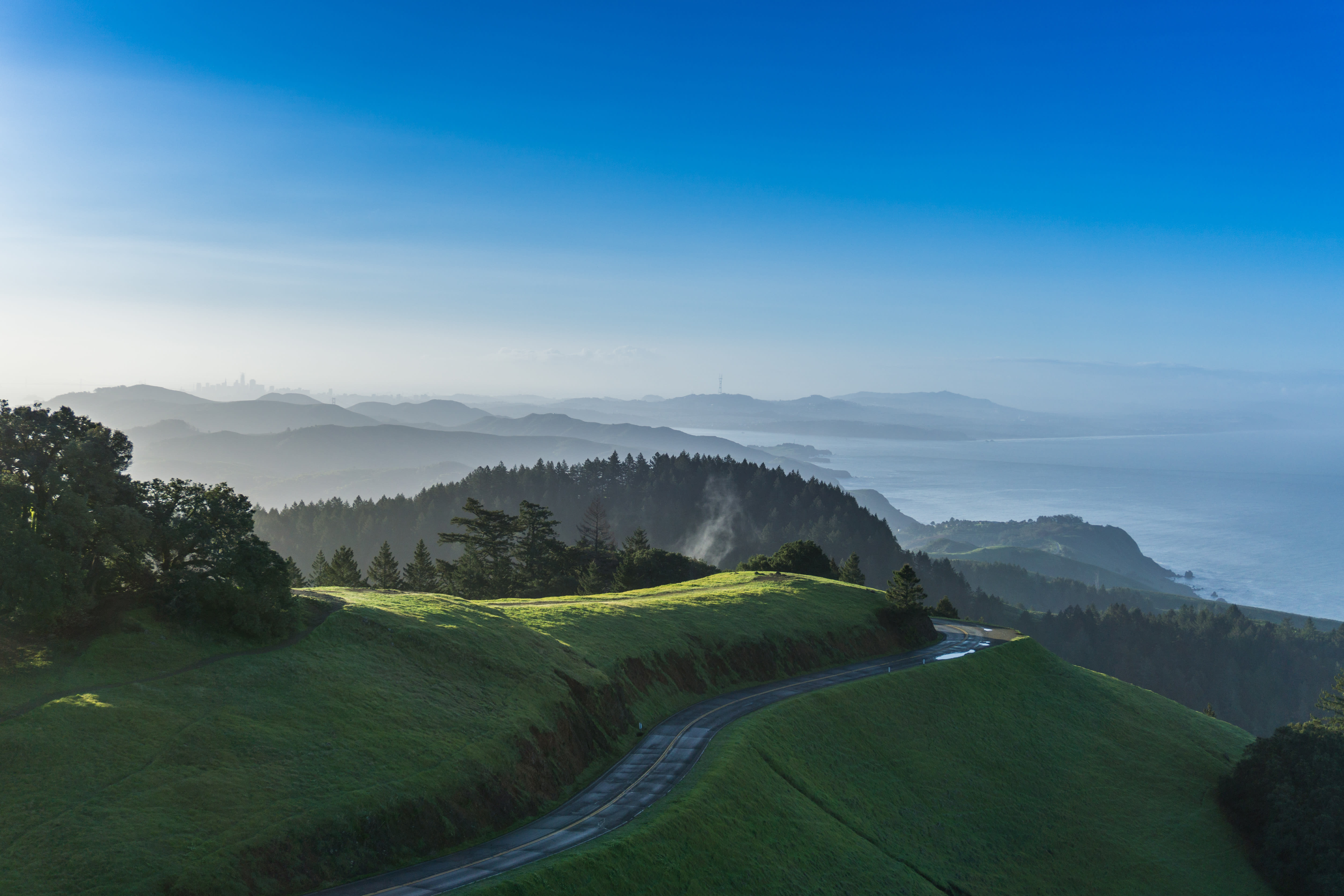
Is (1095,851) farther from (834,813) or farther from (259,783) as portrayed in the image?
(259,783)

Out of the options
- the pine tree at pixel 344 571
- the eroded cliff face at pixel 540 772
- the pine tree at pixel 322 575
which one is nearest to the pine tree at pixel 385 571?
the pine tree at pixel 344 571

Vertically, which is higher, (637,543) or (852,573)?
(637,543)

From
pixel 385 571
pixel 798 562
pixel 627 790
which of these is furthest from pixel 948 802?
pixel 385 571

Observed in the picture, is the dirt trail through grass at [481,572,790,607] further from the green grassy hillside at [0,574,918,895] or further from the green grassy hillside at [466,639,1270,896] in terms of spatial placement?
the green grassy hillside at [466,639,1270,896]

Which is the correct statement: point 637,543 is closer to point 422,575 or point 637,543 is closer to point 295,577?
point 422,575

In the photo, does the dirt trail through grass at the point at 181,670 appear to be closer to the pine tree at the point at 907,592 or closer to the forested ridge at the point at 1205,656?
the pine tree at the point at 907,592

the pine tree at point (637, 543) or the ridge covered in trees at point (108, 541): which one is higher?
the ridge covered in trees at point (108, 541)
